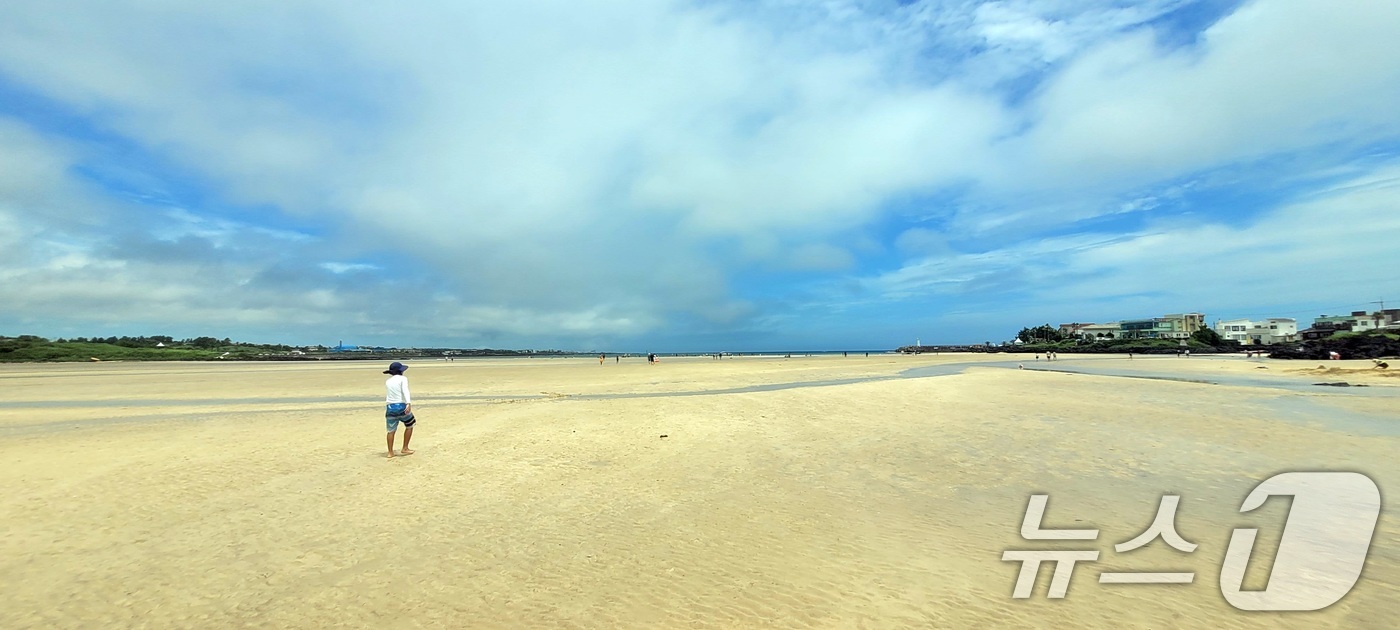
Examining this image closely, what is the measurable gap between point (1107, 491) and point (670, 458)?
782 centimetres

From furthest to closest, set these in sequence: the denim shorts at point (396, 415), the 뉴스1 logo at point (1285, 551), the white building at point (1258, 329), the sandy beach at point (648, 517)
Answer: the white building at point (1258, 329), the denim shorts at point (396, 415), the 뉴스1 logo at point (1285, 551), the sandy beach at point (648, 517)

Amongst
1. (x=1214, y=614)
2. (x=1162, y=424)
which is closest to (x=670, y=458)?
(x=1214, y=614)

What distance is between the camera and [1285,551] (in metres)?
6.32

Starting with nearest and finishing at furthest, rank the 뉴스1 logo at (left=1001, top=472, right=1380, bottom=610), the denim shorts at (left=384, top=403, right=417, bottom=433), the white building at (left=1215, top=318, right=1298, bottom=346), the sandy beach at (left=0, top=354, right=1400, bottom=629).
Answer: the sandy beach at (left=0, top=354, right=1400, bottom=629), the 뉴스1 logo at (left=1001, top=472, right=1380, bottom=610), the denim shorts at (left=384, top=403, right=417, bottom=433), the white building at (left=1215, top=318, right=1298, bottom=346)

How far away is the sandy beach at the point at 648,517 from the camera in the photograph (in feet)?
16.9

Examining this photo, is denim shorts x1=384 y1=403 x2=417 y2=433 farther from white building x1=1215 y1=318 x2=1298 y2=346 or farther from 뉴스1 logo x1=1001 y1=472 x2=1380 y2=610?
white building x1=1215 y1=318 x2=1298 y2=346

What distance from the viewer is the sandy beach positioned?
5.14 metres

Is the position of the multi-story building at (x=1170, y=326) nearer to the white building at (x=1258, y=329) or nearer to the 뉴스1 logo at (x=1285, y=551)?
the white building at (x=1258, y=329)

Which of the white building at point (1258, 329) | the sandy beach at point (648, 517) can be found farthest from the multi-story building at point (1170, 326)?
the sandy beach at point (648, 517)

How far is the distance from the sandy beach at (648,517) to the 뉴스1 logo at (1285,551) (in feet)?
0.45

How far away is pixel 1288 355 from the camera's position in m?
59.7

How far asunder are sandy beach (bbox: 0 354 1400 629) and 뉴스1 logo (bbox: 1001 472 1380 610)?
0.45 feet

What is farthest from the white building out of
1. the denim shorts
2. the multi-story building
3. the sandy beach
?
the denim shorts

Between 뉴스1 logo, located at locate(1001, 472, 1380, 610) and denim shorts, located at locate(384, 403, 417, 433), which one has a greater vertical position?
denim shorts, located at locate(384, 403, 417, 433)
